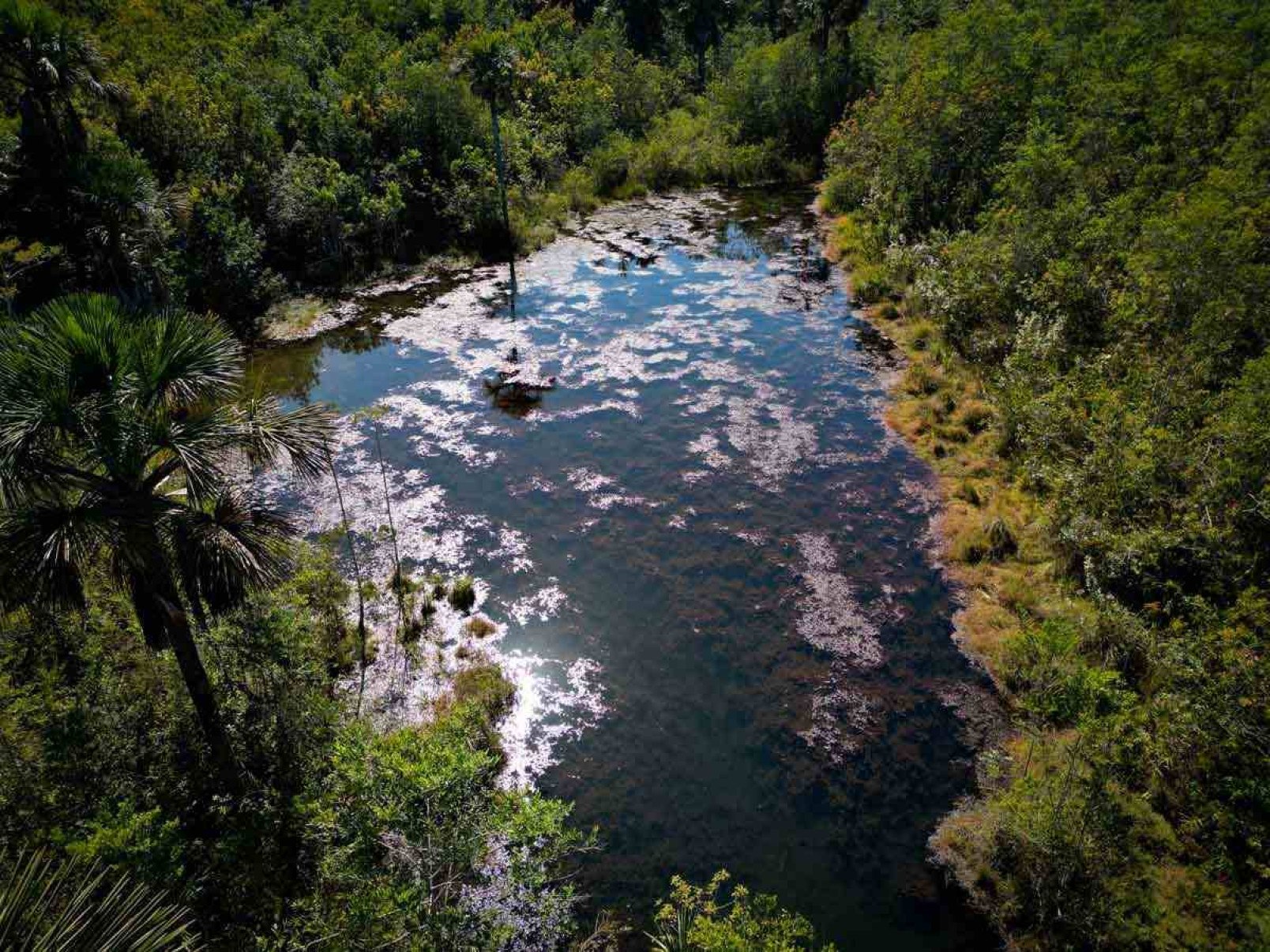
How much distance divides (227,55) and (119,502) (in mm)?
38381

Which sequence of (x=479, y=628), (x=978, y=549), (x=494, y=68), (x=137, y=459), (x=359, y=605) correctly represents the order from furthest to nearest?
(x=494, y=68)
(x=978, y=549)
(x=359, y=605)
(x=479, y=628)
(x=137, y=459)

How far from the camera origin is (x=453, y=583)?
15719 mm

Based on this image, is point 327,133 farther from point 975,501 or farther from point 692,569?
point 975,501

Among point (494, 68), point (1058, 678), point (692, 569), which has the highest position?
point (494, 68)

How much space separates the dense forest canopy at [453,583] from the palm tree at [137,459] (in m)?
0.04

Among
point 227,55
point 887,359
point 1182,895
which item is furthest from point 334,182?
point 1182,895

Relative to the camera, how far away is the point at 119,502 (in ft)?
24.6

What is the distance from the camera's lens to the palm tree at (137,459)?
6957mm

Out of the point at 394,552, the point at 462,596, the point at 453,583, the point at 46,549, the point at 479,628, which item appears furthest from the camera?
the point at 394,552

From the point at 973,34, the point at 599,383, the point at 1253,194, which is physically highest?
the point at 973,34

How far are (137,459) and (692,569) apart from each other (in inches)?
438

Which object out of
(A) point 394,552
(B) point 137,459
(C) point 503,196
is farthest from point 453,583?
(C) point 503,196

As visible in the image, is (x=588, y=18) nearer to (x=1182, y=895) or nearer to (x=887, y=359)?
(x=887, y=359)

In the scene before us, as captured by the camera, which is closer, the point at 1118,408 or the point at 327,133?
the point at 1118,408
